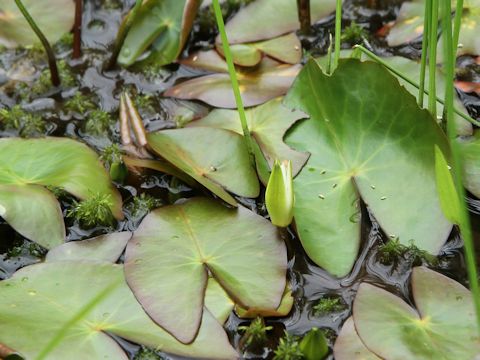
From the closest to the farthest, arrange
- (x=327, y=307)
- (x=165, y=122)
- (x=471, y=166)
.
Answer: (x=327, y=307) → (x=471, y=166) → (x=165, y=122)

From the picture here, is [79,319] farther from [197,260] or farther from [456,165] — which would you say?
[456,165]

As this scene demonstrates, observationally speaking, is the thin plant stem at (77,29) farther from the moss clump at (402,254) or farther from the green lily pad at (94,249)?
the moss clump at (402,254)

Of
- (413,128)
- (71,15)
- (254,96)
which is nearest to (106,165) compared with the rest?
(254,96)

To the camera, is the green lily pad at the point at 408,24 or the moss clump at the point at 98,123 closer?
the moss clump at the point at 98,123

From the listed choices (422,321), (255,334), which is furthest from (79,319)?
(422,321)

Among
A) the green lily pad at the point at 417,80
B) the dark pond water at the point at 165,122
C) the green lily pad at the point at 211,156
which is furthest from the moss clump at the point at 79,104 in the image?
the green lily pad at the point at 417,80

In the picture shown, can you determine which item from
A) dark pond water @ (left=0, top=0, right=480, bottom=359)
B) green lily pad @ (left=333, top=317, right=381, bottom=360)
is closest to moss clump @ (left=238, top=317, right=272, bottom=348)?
dark pond water @ (left=0, top=0, right=480, bottom=359)
